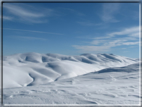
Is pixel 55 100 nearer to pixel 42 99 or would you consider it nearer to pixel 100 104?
pixel 42 99

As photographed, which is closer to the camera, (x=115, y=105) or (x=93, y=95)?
(x=115, y=105)

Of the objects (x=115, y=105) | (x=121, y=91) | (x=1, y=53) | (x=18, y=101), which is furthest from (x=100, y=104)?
(x=1, y=53)

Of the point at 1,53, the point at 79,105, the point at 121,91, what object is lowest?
the point at 79,105

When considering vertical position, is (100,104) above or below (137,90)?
below

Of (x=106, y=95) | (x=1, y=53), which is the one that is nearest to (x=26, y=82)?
(x=1, y=53)

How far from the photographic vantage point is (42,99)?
2.14 metres

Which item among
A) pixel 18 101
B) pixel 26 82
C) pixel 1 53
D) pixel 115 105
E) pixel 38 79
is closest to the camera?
pixel 115 105

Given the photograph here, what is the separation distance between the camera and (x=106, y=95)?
7.41ft

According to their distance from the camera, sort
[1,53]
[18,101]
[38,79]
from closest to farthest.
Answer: [18,101] < [1,53] < [38,79]

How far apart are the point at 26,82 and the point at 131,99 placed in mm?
7225

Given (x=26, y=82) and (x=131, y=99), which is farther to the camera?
(x=26, y=82)

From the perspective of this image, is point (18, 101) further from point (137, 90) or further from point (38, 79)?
point (38, 79)

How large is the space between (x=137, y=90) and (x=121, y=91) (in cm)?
32

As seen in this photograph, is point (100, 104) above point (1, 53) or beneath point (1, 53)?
beneath
